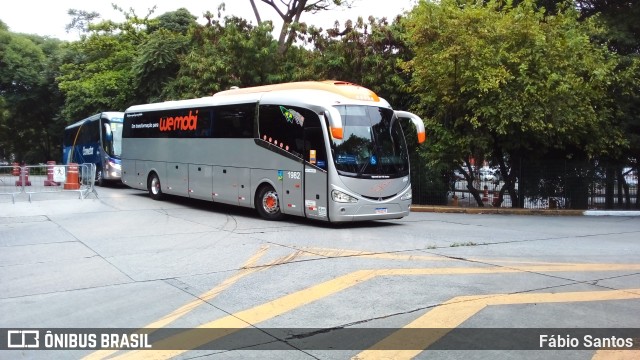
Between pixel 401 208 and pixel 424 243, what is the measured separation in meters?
2.91

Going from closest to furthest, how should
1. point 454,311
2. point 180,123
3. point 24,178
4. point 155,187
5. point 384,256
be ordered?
point 454,311 → point 384,256 → point 180,123 → point 24,178 → point 155,187

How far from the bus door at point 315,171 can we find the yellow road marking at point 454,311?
22.0ft

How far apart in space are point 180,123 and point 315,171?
7.04 m

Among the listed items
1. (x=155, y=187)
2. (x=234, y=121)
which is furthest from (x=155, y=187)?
(x=234, y=121)

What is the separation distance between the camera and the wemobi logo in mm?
17905

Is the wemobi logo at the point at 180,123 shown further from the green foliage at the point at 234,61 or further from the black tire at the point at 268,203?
the green foliage at the point at 234,61

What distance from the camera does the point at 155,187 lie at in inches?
814

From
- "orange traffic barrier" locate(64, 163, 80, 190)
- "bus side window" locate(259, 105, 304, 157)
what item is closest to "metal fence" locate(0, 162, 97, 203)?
"orange traffic barrier" locate(64, 163, 80, 190)

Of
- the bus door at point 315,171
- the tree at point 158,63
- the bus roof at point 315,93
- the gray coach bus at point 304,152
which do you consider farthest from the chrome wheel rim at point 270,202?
the tree at point 158,63

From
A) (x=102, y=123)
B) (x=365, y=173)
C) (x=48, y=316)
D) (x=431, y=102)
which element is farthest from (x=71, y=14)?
(x=48, y=316)

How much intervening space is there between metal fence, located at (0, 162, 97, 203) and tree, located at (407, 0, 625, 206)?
12.1 meters

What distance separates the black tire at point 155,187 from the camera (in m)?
20.4

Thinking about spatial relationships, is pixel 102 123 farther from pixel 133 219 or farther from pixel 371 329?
pixel 371 329

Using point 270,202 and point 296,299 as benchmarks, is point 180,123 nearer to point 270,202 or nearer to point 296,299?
point 270,202
